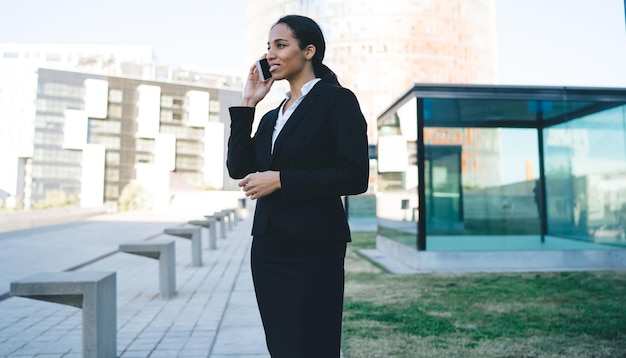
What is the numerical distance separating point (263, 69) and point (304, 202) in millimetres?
604

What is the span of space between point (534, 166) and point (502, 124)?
1.25 meters

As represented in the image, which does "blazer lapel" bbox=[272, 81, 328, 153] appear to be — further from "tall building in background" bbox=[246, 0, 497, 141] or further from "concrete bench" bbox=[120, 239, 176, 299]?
"tall building in background" bbox=[246, 0, 497, 141]

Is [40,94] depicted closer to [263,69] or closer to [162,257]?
[162,257]

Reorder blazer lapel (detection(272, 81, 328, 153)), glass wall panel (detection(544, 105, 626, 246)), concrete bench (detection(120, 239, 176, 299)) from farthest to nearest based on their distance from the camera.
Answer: glass wall panel (detection(544, 105, 626, 246)), concrete bench (detection(120, 239, 176, 299)), blazer lapel (detection(272, 81, 328, 153))

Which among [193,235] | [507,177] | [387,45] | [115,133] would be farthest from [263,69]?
[115,133]

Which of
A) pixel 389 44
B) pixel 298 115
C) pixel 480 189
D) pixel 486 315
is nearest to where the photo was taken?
pixel 298 115

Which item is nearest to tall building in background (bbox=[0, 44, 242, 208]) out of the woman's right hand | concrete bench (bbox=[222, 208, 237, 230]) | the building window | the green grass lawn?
the building window

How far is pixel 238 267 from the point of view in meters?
9.57

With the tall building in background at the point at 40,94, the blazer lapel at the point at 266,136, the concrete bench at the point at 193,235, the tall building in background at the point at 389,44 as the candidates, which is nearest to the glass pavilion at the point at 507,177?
the concrete bench at the point at 193,235

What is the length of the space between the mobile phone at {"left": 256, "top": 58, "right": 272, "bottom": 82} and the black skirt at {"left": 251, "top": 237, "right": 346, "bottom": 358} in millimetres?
676

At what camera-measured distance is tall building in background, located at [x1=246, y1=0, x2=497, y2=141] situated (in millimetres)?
62562

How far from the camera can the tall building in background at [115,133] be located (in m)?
85.8

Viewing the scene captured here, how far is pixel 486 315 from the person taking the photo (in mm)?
5414

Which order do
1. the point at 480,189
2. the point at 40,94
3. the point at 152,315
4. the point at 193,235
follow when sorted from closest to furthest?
the point at 152,315 < the point at 193,235 < the point at 480,189 < the point at 40,94
